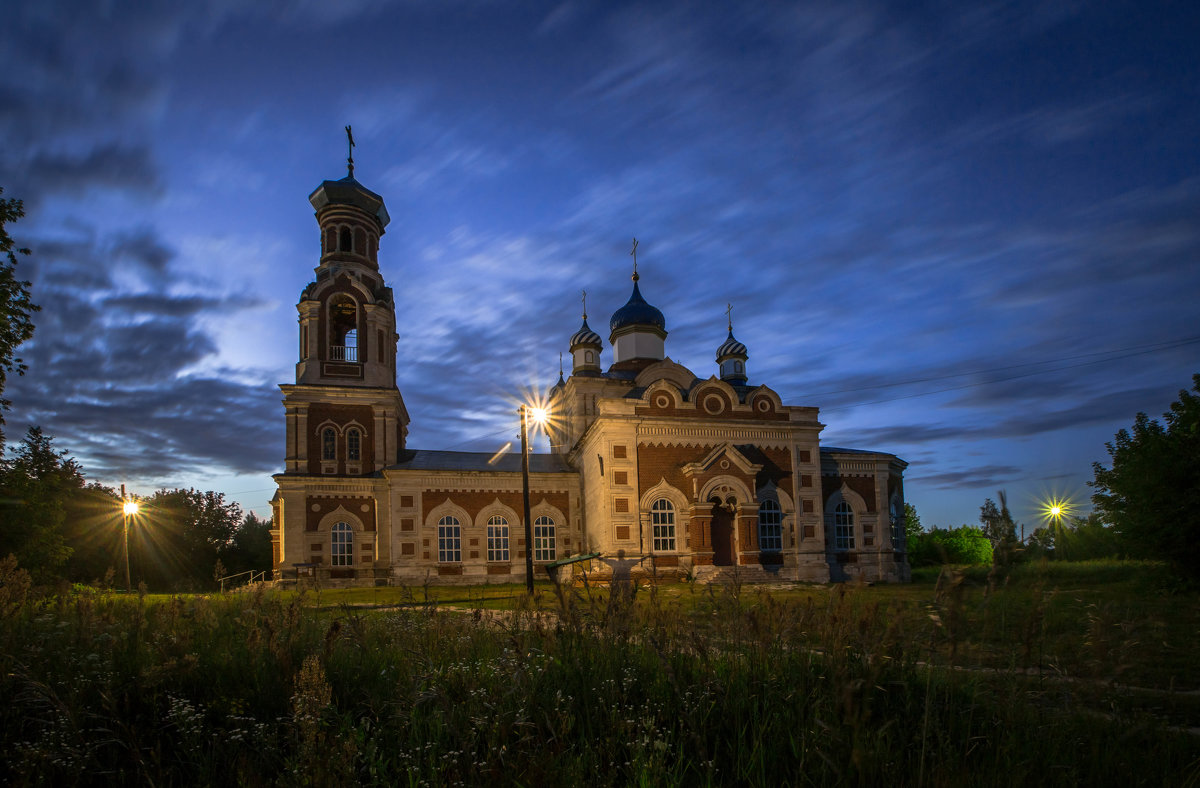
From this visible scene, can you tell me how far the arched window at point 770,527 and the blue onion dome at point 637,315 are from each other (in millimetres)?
12095

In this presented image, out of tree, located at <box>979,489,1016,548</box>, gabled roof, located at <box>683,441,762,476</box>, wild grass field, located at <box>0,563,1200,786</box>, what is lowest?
wild grass field, located at <box>0,563,1200,786</box>

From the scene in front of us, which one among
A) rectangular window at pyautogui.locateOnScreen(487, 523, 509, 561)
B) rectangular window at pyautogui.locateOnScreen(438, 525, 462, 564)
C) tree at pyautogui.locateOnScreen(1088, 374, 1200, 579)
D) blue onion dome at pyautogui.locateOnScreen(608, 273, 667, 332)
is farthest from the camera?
blue onion dome at pyautogui.locateOnScreen(608, 273, 667, 332)

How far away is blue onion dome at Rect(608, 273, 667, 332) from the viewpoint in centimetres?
3550

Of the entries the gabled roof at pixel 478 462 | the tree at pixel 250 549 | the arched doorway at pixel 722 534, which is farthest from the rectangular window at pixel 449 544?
the tree at pixel 250 549

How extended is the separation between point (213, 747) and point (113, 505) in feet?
170

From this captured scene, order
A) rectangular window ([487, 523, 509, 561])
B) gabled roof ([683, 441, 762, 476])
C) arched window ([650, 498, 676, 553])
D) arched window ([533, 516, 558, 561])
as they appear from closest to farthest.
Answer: arched window ([650, 498, 676, 553])
gabled roof ([683, 441, 762, 476])
rectangular window ([487, 523, 509, 561])
arched window ([533, 516, 558, 561])

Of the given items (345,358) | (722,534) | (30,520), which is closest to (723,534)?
(722,534)

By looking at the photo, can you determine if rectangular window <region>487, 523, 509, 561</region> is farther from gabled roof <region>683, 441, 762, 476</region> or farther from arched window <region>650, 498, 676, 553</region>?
gabled roof <region>683, 441, 762, 476</region>

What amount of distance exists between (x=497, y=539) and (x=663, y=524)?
767 centimetres

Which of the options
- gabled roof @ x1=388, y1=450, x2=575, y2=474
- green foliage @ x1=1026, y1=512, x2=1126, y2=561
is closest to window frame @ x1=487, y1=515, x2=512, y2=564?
gabled roof @ x1=388, y1=450, x2=575, y2=474

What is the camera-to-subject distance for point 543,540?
29891mm

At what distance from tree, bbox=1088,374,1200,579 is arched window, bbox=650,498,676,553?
580 inches

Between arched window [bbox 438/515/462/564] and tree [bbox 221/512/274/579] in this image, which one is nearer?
arched window [bbox 438/515/462/564]

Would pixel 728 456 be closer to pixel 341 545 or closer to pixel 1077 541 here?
pixel 1077 541
